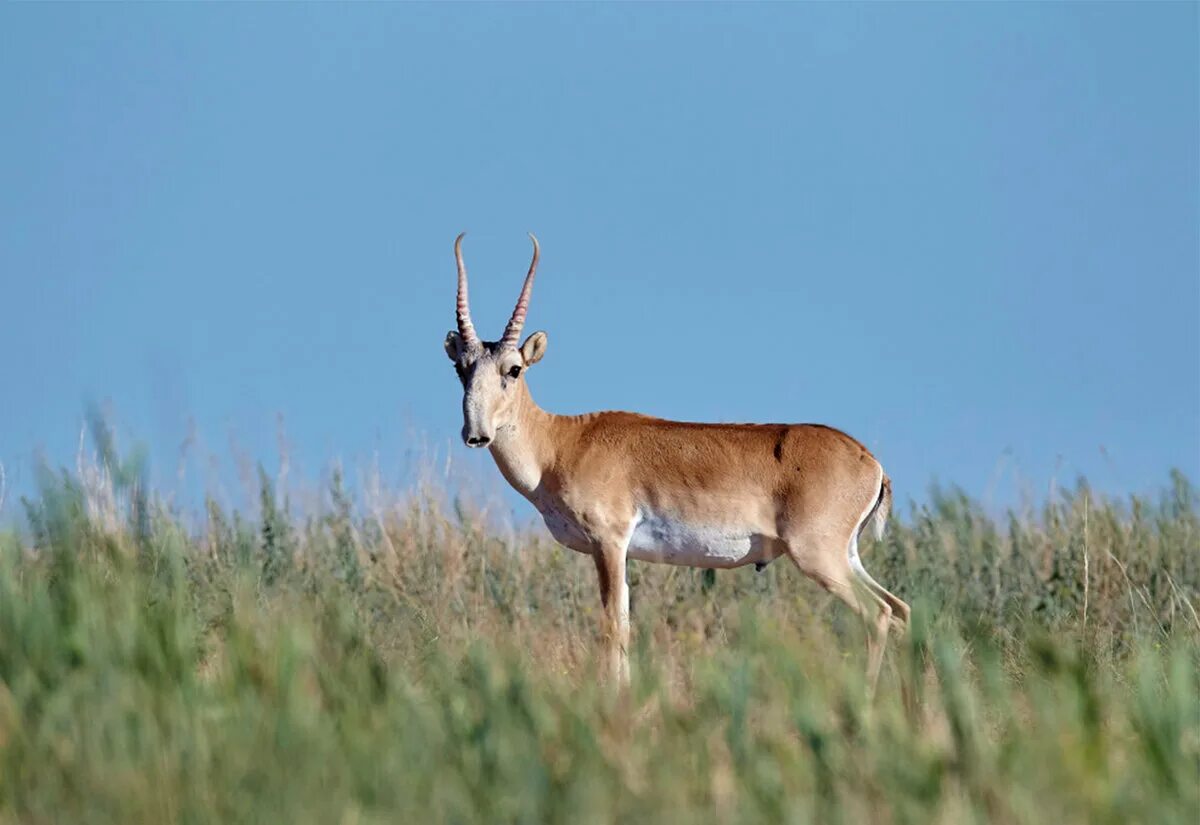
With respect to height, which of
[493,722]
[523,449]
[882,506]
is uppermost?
[523,449]

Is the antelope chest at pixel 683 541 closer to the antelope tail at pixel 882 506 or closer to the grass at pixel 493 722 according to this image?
the antelope tail at pixel 882 506

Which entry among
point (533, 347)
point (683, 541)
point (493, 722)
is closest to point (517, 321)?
point (533, 347)

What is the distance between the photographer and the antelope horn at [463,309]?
1255cm

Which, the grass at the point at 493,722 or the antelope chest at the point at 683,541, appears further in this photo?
the antelope chest at the point at 683,541

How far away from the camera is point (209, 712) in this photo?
23.2ft

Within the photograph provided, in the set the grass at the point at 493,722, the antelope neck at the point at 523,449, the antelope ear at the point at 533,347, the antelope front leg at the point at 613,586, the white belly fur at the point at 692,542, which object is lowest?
the grass at the point at 493,722

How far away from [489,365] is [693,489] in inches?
65.8

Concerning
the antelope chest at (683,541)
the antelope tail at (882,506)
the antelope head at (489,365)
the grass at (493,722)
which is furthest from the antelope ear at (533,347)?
the grass at (493,722)

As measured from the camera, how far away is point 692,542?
12.1 meters

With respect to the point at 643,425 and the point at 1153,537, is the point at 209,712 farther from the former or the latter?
the point at 1153,537

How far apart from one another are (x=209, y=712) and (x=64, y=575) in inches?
86.7

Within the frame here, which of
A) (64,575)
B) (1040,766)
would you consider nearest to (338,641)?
(64,575)

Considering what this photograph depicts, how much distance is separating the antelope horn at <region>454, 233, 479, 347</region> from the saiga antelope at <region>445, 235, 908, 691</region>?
0.01 meters

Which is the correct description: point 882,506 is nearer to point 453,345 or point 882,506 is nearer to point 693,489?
point 693,489
